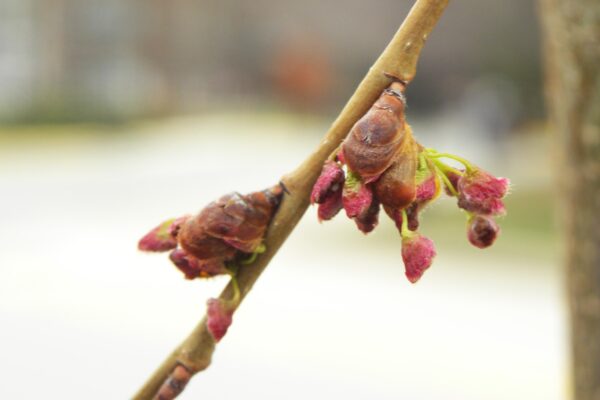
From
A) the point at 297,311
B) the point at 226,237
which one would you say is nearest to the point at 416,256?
the point at 226,237

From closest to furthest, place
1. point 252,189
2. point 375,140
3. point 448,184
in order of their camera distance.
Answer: point 375,140 < point 448,184 < point 252,189

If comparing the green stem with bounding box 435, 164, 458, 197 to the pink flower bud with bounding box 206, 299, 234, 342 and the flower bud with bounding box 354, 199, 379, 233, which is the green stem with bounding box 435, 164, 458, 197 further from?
the pink flower bud with bounding box 206, 299, 234, 342

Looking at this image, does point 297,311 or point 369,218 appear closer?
point 369,218

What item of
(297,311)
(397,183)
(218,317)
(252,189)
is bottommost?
(218,317)

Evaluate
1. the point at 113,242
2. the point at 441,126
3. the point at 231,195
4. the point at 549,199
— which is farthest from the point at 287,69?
the point at 231,195

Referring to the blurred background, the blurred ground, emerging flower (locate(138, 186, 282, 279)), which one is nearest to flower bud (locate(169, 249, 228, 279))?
emerging flower (locate(138, 186, 282, 279))

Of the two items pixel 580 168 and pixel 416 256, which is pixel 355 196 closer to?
pixel 416 256

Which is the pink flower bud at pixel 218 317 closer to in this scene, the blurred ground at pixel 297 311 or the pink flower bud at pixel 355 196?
the pink flower bud at pixel 355 196
